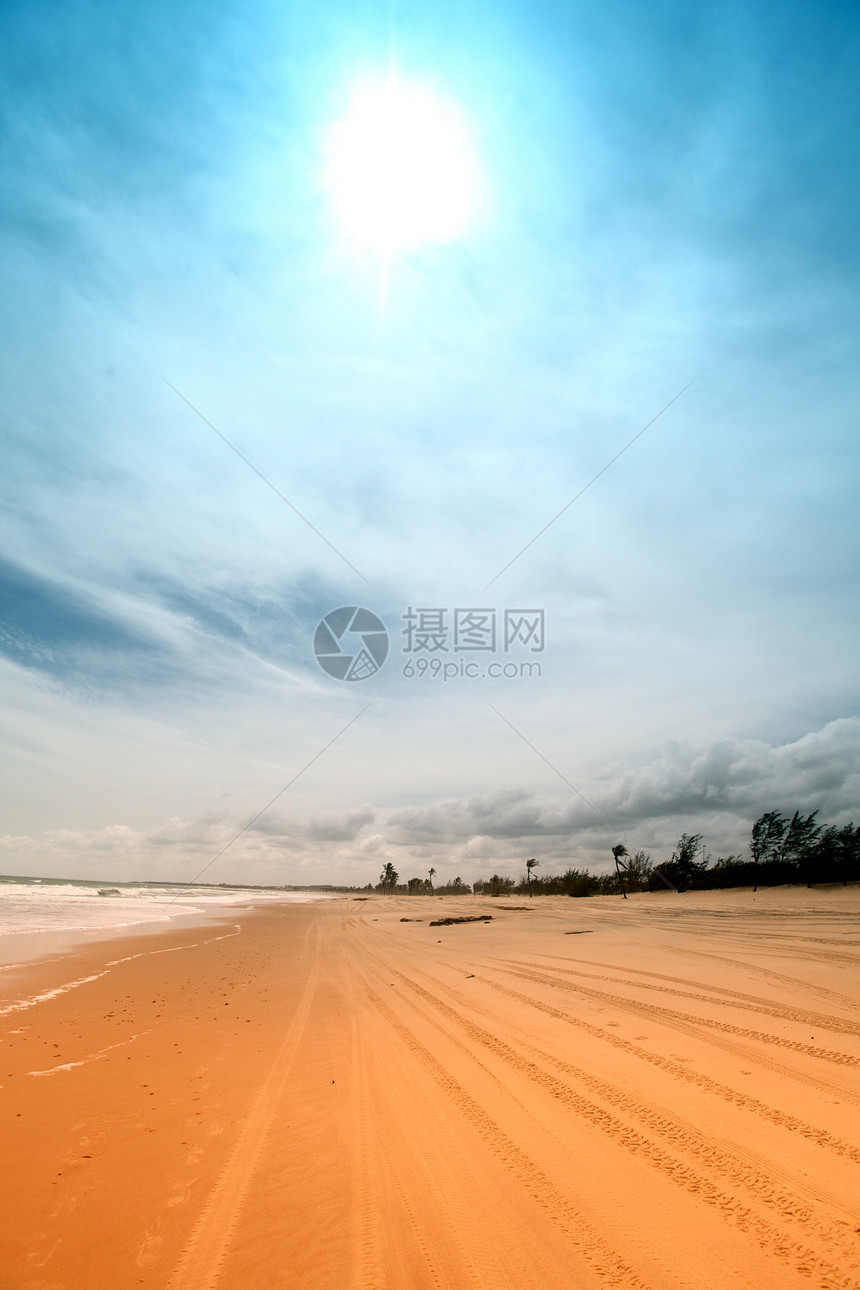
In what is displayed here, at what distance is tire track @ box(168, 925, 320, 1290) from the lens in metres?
2.75

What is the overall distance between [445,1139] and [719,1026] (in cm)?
372

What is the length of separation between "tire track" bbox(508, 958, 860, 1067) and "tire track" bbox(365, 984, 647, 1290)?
296 centimetres

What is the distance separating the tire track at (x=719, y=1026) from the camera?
4918mm

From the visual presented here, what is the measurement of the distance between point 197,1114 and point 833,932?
1498 centimetres

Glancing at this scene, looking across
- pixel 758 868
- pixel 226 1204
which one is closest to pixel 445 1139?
pixel 226 1204

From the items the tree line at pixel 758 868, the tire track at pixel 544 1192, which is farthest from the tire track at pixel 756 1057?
the tree line at pixel 758 868

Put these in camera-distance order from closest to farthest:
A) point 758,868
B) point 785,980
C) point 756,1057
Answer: point 756,1057 → point 785,980 → point 758,868

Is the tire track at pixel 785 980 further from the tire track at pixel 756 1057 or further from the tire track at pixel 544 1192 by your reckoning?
the tire track at pixel 544 1192

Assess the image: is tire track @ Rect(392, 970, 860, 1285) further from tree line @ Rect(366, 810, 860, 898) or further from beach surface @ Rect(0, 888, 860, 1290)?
tree line @ Rect(366, 810, 860, 898)

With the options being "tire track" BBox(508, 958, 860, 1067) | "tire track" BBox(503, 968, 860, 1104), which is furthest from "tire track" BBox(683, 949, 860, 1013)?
"tire track" BBox(503, 968, 860, 1104)

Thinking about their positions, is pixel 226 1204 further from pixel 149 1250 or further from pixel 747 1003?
pixel 747 1003

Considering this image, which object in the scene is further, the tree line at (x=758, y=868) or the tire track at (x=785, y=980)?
the tree line at (x=758, y=868)

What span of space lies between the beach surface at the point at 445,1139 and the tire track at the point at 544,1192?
0.05 feet

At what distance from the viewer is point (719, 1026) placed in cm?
606
